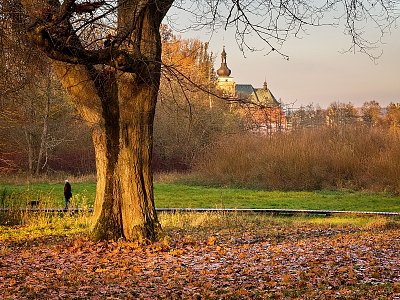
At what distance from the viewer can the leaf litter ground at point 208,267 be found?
6129mm

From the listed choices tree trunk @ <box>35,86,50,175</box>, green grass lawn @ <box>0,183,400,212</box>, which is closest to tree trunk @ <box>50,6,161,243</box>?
green grass lawn @ <box>0,183,400,212</box>

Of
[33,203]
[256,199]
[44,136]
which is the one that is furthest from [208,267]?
[44,136]

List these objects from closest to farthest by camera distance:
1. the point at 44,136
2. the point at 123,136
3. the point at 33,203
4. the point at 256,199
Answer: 1. the point at 123,136
2. the point at 33,203
3. the point at 256,199
4. the point at 44,136

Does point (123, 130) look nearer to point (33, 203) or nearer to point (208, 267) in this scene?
point (208, 267)

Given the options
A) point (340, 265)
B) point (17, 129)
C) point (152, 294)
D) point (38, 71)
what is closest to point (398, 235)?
point (340, 265)

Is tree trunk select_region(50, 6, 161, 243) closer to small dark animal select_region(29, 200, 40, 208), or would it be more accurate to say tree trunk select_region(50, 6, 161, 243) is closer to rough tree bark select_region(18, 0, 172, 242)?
rough tree bark select_region(18, 0, 172, 242)

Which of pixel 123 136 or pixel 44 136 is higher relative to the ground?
pixel 44 136

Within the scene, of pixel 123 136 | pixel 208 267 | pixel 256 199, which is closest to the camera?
pixel 208 267

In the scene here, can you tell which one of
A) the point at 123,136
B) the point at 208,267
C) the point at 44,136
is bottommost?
the point at 208,267

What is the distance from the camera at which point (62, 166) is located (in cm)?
3509

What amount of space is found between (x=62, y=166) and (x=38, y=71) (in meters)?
23.7

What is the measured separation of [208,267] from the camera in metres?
7.53

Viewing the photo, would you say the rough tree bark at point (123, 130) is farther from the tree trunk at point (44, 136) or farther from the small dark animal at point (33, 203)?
the tree trunk at point (44, 136)

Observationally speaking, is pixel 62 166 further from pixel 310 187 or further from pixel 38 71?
pixel 38 71
